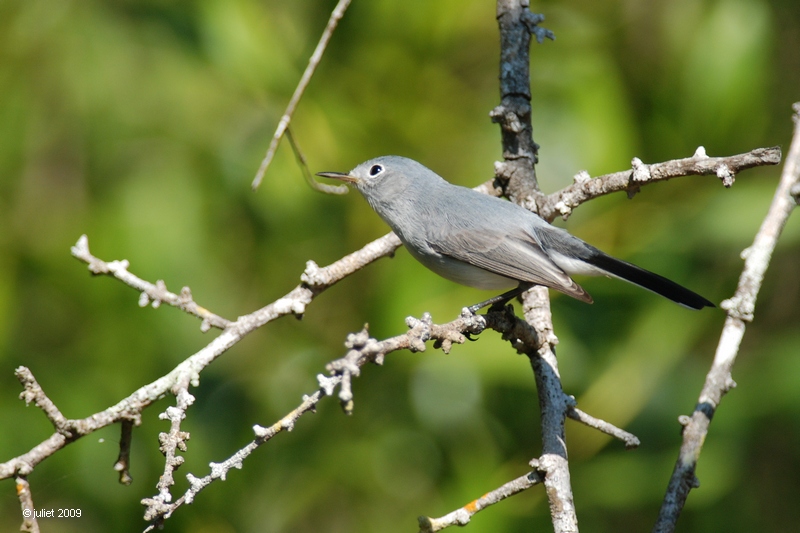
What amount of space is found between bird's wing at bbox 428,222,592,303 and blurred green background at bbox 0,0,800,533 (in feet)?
1.45

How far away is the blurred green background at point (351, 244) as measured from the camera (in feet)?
10.3

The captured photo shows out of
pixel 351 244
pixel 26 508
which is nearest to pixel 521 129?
pixel 351 244

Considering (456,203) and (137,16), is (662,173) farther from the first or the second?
(137,16)

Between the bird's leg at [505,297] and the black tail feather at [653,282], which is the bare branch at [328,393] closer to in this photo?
the bird's leg at [505,297]

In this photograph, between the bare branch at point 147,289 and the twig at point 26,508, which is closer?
the twig at point 26,508

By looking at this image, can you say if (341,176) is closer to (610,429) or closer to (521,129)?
(521,129)

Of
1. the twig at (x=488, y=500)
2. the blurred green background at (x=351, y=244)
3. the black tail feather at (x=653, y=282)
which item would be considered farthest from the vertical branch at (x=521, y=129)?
the blurred green background at (x=351, y=244)

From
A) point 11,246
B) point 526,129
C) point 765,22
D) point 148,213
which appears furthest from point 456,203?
point 11,246

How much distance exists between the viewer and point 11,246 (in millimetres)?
3262

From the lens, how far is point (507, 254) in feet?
8.52

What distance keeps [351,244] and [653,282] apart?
138cm

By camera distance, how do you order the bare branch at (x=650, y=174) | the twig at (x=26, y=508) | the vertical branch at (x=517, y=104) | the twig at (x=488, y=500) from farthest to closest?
the vertical branch at (x=517, y=104)
the twig at (x=488, y=500)
the bare branch at (x=650, y=174)
the twig at (x=26, y=508)

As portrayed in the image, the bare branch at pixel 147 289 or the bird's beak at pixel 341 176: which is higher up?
the bird's beak at pixel 341 176

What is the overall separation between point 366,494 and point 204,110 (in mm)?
2022
